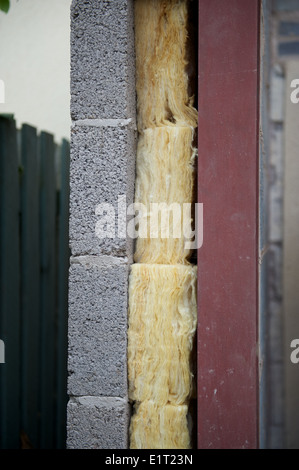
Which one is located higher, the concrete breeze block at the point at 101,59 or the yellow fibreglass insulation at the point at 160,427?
the concrete breeze block at the point at 101,59

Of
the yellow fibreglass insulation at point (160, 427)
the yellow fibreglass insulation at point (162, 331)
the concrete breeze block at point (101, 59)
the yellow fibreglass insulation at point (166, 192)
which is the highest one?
the concrete breeze block at point (101, 59)

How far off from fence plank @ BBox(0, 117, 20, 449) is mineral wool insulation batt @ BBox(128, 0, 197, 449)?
1.36m

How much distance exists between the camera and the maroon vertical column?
1.91 metres

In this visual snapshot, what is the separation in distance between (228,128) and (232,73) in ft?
0.65

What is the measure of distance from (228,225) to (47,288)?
2.07m

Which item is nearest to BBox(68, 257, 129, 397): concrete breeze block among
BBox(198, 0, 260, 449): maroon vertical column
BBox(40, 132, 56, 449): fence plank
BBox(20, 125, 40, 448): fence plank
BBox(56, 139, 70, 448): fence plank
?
BBox(198, 0, 260, 449): maroon vertical column

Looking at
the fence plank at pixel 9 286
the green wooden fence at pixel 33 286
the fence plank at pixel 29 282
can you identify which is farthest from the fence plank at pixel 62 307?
the fence plank at pixel 9 286

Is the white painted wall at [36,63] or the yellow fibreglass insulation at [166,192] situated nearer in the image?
the yellow fibreglass insulation at [166,192]

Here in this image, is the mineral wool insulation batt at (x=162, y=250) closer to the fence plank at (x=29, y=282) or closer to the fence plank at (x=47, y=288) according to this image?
the fence plank at (x=29, y=282)

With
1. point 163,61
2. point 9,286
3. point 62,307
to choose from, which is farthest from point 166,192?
point 62,307

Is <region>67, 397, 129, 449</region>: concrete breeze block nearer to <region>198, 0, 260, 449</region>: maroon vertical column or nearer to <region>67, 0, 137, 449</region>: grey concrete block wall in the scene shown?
<region>67, 0, 137, 449</region>: grey concrete block wall

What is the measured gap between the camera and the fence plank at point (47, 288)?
3.64m
